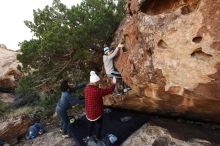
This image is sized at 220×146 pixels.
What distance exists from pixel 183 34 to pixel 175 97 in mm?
2082

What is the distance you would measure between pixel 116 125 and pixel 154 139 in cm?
177

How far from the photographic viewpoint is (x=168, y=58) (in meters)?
9.10

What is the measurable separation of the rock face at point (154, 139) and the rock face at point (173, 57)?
29.7 inches

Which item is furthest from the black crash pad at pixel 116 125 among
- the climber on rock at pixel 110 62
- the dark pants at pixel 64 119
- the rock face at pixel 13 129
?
the rock face at pixel 13 129

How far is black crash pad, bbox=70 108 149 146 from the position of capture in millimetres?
11141

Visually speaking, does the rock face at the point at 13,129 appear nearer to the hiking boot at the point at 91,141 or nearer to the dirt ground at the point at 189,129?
the hiking boot at the point at 91,141

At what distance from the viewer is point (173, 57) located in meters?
8.95

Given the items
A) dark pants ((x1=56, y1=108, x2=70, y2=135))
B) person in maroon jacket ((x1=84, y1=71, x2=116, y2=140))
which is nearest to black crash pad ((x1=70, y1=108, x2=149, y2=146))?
dark pants ((x1=56, y1=108, x2=70, y2=135))

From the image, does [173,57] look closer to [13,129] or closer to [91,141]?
[91,141]

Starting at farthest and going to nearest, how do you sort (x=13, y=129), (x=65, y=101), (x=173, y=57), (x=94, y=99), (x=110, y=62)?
(x=13, y=129)
(x=110, y=62)
(x=65, y=101)
(x=94, y=99)
(x=173, y=57)

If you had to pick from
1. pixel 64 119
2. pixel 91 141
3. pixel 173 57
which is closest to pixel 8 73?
pixel 64 119

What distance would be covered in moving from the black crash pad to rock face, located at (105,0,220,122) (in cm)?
61

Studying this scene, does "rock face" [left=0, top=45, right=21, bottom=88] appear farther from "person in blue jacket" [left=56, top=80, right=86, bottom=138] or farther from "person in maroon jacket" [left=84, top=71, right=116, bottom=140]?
"person in maroon jacket" [left=84, top=71, right=116, bottom=140]

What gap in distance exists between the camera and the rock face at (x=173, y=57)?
8.12m
